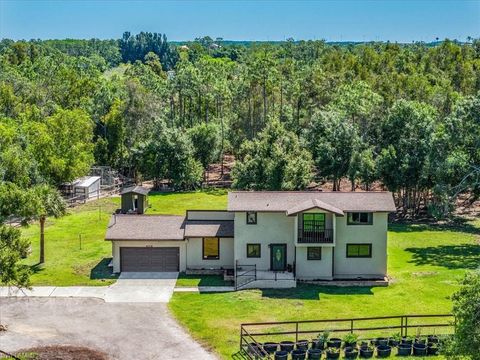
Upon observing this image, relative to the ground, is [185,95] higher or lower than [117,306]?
higher

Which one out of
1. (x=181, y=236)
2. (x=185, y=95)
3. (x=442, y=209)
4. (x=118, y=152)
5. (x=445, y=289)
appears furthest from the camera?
(x=185, y=95)

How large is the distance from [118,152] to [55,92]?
12808 mm

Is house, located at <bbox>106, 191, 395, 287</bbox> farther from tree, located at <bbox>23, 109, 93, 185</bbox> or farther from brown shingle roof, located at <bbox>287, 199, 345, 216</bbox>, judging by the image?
tree, located at <bbox>23, 109, 93, 185</bbox>

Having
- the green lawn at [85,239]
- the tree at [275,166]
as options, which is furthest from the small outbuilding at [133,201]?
the tree at [275,166]

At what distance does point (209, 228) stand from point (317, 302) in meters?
8.92

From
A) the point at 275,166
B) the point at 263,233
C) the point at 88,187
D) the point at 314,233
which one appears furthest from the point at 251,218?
the point at 88,187

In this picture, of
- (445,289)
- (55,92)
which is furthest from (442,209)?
(55,92)

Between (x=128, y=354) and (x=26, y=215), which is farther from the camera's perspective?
(x=26, y=215)

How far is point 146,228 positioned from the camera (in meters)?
38.1

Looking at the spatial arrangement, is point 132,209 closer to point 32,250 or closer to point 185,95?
point 32,250

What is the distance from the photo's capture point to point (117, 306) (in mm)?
31484

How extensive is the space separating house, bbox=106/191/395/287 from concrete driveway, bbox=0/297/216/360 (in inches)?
227

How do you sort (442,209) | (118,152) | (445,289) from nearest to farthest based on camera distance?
1. (445,289)
2. (442,209)
3. (118,152)

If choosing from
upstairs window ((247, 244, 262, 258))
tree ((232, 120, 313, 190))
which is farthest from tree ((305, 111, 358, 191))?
upstairs window ((247, 244, 262, 258))
